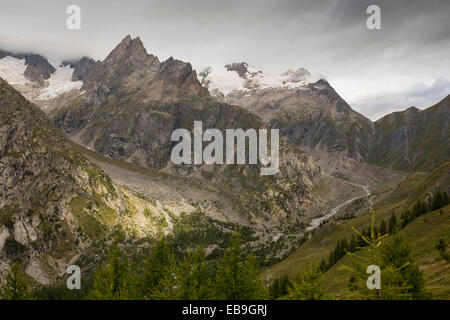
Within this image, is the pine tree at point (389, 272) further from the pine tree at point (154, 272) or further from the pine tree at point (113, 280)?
the pine tree at point (154, 272)

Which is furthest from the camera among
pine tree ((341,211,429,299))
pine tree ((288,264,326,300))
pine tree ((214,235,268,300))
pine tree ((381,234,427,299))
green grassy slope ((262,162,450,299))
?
green grassy slope ((262,162,450,299))

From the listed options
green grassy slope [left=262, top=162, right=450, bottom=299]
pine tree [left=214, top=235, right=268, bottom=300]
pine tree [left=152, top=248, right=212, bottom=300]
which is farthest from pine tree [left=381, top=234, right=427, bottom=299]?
pine tree [left=152, top=248, right=212, bottom=300]

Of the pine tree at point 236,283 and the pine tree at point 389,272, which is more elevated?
the pine tree at point 389,272

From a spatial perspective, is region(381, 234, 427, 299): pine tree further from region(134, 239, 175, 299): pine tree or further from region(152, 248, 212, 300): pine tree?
region(134, 239, 175, 299): pine tree

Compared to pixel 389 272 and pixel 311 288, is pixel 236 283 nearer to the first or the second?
pixel 311 288

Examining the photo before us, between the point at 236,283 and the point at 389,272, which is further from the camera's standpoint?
the point at 236,283

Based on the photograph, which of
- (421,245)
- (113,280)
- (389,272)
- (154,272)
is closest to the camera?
(389,272)

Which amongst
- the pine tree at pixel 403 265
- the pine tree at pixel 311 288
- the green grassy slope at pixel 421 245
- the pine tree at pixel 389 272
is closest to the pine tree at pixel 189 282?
the pine tree at pixel 311 288

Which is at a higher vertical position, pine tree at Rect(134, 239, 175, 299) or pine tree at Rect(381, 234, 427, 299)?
pine tree at Rect(381, 234, 427, 299)

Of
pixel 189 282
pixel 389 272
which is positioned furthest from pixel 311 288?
pixel 189 282

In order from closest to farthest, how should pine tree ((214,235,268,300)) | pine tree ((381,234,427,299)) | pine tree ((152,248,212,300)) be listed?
pine tree ((381,234,427,299)) < pine tree ((152,248,212,300)) < pine tree ((214,235,268,300))

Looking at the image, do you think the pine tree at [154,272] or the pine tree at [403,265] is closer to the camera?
the pine tree at [403,265]
